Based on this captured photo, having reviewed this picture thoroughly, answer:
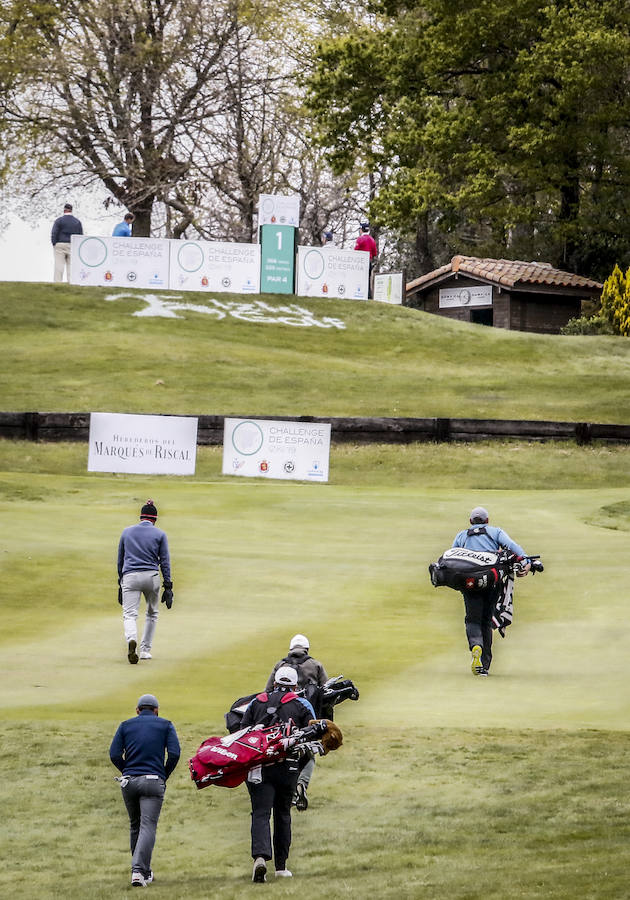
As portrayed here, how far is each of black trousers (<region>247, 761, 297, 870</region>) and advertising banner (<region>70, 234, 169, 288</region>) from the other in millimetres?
39281

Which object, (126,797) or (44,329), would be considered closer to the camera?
(126,797)

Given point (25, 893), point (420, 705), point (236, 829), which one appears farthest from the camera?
point (420, 705)

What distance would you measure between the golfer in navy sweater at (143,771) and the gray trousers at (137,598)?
5.86 metres

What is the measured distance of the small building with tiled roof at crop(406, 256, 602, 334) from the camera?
60750 mm

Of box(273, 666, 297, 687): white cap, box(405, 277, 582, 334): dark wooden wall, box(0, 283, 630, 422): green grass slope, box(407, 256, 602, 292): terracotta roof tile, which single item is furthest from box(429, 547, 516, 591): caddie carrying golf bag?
box(405, 277, 582, 334): dark wooden wall

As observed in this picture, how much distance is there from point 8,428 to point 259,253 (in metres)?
16.4

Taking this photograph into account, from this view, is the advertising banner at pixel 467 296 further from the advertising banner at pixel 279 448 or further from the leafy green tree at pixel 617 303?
the advertising banner at pixel 279 448

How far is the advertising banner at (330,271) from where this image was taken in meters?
51.1

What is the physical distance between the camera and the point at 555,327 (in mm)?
62781

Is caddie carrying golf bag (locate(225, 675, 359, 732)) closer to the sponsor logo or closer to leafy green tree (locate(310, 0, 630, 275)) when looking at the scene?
the sponsor logo

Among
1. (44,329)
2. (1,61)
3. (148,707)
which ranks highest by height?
(1,61)

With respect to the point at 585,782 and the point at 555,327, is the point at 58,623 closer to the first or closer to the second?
the point at 585,782

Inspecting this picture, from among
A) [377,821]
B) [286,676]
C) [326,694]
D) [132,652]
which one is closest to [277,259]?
[132,652]

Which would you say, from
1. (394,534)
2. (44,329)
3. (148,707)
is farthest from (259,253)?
(148,707)
